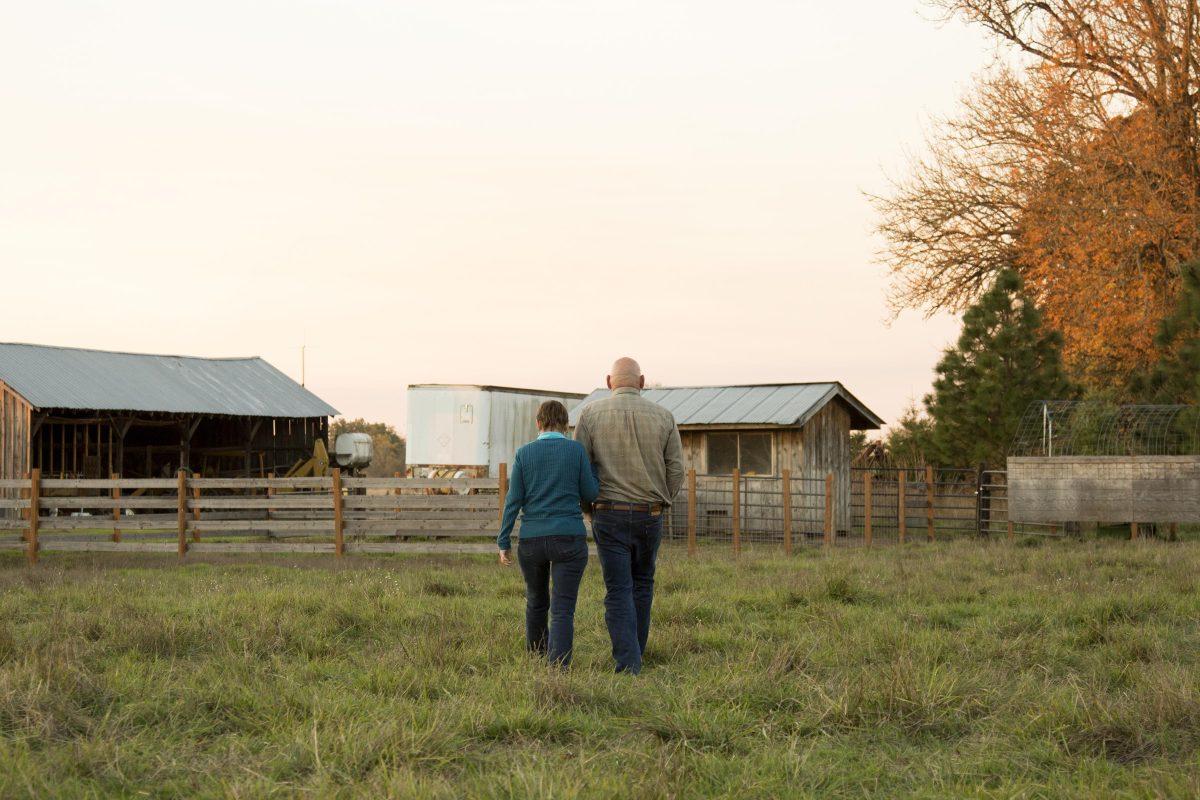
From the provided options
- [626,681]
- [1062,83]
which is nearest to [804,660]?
[626,681]

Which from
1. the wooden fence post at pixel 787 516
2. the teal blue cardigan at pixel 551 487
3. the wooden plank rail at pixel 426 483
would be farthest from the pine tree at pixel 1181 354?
the teal blue cardigan at pixel 551 487

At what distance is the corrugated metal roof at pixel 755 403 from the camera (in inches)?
984

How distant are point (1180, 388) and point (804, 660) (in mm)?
17642

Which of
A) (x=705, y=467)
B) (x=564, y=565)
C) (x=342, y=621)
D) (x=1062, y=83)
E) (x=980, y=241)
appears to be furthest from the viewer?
(x=980, y=241)

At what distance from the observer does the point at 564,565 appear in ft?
24.0

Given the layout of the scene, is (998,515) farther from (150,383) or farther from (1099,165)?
(150,383)

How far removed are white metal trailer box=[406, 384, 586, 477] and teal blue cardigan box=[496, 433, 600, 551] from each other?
2123cm

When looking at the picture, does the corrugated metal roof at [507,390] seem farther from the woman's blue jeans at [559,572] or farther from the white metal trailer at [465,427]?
the woman's blue jeans at [559,572]

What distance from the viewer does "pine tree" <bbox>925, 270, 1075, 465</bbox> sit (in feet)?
79.2

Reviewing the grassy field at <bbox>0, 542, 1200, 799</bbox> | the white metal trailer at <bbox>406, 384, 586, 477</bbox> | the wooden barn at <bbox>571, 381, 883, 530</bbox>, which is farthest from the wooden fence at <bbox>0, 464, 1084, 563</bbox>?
the grassy field at <bbox>0, 542, 1200, 799</bbox>

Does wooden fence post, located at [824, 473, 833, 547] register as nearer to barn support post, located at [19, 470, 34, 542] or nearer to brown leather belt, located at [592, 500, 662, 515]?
barn support post, located at [19, 470, 34, 542]

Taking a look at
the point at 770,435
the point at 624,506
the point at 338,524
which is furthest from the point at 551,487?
the point at 770,435

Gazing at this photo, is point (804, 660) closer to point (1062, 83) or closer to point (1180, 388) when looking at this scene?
point (1180, 388)

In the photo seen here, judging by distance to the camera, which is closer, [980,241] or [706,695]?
[706,695]
